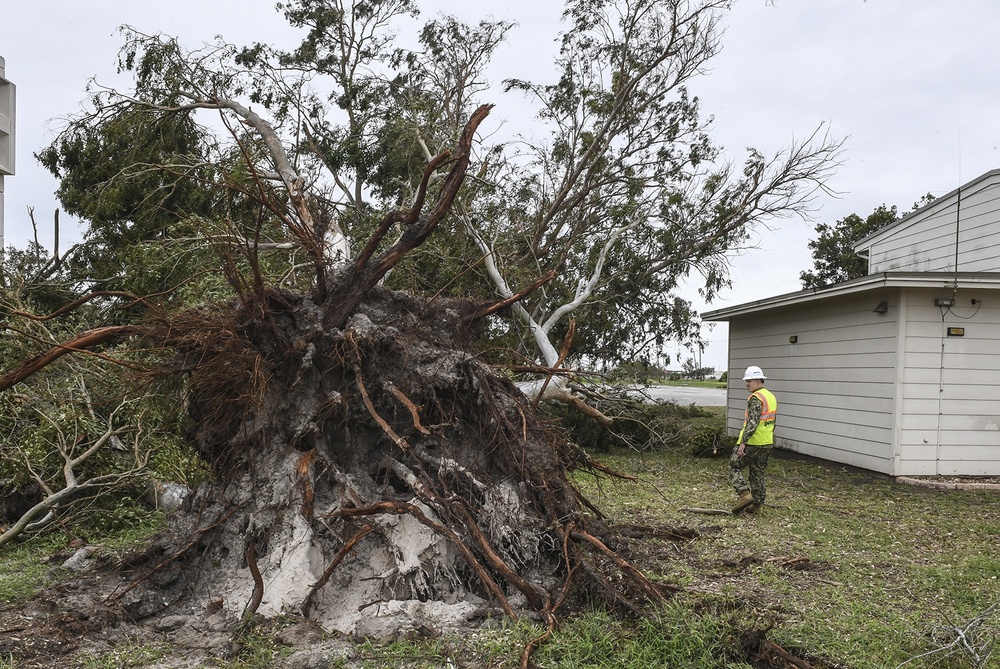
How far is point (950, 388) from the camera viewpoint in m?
10.2

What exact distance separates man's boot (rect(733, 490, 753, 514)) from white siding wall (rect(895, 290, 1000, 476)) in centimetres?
353

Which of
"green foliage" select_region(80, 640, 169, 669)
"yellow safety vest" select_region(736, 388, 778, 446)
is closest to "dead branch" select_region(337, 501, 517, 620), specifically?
"green foliage" select_region(80, 640, 169, 669)

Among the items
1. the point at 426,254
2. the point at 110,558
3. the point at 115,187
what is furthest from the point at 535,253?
the point at 110,558

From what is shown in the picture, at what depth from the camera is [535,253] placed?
14.8 metres

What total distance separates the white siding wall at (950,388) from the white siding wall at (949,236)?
267 cm

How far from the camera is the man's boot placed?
7836 millimetres

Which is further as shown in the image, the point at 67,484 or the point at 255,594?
the point at 67,484

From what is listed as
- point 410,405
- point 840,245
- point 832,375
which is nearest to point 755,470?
point 832,375

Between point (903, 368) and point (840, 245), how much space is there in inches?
755

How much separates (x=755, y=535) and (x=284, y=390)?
4.47 metres

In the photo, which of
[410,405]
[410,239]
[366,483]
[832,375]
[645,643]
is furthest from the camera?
[832,375]

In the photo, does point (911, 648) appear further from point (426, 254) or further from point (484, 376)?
point (426, 254)

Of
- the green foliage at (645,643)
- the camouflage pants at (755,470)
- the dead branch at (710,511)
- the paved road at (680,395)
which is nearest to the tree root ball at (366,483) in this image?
the green foliage at (645,643)

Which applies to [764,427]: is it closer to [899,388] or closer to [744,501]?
[744,501]
